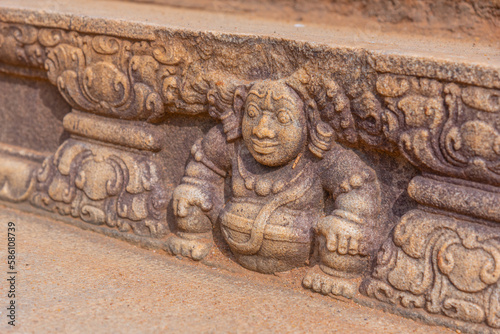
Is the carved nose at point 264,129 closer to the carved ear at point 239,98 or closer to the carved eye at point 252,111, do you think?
the carved eye at point 252,111

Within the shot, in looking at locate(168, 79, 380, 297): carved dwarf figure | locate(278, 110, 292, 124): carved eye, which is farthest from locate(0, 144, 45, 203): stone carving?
locate(278, 110, 292, 124): carved eye

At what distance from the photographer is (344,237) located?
2291mm

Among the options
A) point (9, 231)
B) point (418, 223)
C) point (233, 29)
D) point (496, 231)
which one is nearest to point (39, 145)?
point (9, 231)

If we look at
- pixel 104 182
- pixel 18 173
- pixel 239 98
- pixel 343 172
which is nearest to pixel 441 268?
pixel 343 172

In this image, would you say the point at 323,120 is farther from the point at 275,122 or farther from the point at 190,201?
the point at 190,201

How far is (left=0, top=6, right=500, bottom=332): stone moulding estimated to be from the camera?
209 cm

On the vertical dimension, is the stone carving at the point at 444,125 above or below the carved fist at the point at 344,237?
above

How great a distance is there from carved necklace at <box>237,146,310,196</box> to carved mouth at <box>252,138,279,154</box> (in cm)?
12

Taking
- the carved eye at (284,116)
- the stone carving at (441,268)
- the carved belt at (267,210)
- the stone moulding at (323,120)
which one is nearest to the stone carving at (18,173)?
the stone moulding at (323,120)

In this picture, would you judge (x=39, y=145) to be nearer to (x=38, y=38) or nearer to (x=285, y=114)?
(x=38, y=38)

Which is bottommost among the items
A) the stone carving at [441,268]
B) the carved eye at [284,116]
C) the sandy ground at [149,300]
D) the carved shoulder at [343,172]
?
the sandy ground at [149,300]

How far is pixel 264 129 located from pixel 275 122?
58 mm

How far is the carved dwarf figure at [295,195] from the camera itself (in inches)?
91.4

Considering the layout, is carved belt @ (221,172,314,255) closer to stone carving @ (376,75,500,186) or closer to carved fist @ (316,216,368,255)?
carved fist @ (316,216,368,255)
